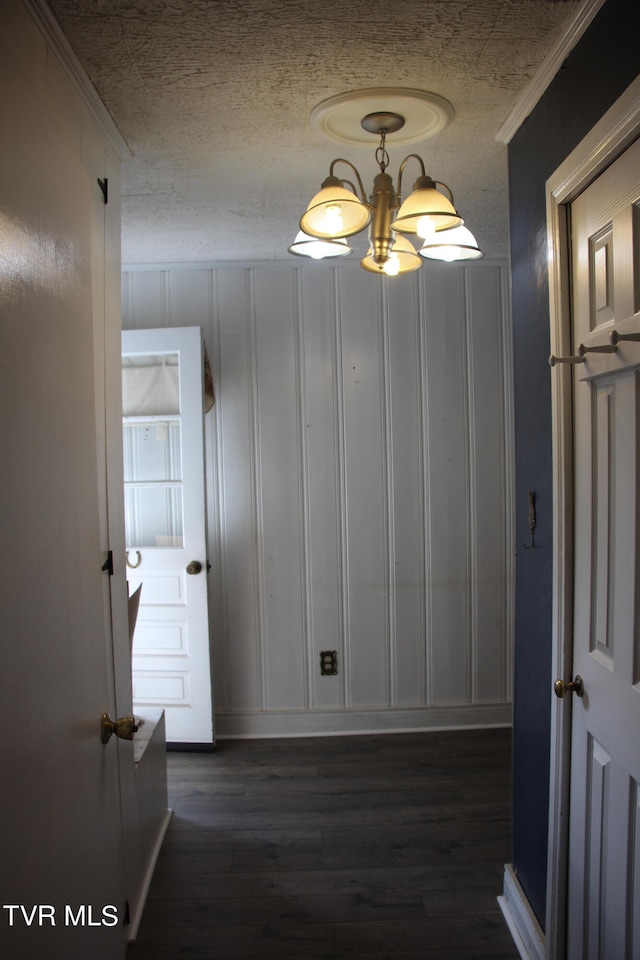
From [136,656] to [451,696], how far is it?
1656mm

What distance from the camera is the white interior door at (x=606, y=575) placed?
4.15 feet

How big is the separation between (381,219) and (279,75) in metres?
0.45

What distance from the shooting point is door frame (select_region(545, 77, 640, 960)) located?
1.56m

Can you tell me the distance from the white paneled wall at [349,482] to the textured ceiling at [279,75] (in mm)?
815

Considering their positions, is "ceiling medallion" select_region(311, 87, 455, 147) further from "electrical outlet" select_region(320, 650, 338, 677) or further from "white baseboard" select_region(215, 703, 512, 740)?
"white baseboard" select_region(215, 703, 512, 740)

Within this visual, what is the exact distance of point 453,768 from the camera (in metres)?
2.93

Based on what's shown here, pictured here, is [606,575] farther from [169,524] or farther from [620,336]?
[169,524]

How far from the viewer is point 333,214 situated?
1.65 metres

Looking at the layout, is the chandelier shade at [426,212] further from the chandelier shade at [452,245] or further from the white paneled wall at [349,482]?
the white paneled wall at [349,482]

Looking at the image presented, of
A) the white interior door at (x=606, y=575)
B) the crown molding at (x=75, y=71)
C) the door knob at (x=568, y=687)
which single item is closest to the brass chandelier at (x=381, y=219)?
the white interior door at (x=606, y=575)

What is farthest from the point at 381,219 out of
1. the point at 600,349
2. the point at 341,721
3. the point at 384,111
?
the point at 341,721

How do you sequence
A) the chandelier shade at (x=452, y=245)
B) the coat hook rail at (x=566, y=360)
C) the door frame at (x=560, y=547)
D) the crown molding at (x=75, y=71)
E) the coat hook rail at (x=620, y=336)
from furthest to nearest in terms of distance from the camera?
1. the chandelier shade at (x=452, y=245)
2. the door frame at (x=560, y=547)
3. the coat hook rail at (x=566, y=360)
4. the crown molding at (x=75, y=71)
5. the coat hook rail at (x=620, y=336)

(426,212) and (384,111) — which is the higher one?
(384,111)

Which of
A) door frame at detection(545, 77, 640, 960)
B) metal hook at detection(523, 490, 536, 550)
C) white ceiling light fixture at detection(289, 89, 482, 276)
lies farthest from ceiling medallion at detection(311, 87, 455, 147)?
metal hook at detection(523, 490, 536, 550)
